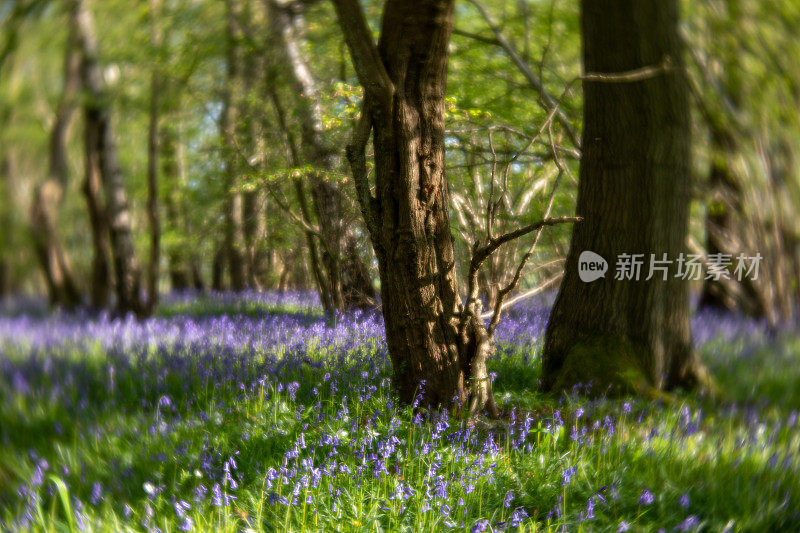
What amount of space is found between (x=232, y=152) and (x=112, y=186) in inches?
84.0

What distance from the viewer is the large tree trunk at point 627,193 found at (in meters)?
4.24

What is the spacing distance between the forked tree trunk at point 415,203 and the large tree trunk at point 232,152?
9.10ft

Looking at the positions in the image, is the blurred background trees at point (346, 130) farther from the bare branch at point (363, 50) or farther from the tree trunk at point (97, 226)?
the bare branch at point (363, 50)

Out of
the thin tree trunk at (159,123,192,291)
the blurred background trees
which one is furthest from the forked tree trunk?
the thin tree trunk at (159,123,192,291)

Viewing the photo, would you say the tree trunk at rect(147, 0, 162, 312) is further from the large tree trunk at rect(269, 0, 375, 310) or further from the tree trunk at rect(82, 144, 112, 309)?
the large tree trunk at rect(269, 0, 375, 310)

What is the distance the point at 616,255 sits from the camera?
4270 mm

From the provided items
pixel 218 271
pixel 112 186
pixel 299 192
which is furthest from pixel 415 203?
pixel 218 271

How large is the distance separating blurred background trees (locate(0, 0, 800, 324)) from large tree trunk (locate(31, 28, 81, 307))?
33mm

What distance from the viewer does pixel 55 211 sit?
31.9 feet

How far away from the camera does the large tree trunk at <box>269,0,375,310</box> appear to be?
5953 mm

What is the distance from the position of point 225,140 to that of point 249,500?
5194 millimetres

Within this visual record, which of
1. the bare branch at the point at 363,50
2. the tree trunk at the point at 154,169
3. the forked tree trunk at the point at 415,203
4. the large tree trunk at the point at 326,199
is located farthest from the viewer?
the tree trunk at the point at 154,169

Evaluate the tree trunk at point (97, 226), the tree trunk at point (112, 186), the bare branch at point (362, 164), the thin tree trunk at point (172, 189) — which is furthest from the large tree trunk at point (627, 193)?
the thin tree trunk at point (172, 189)

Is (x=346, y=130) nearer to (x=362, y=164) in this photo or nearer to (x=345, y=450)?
(x=362, y=164)
